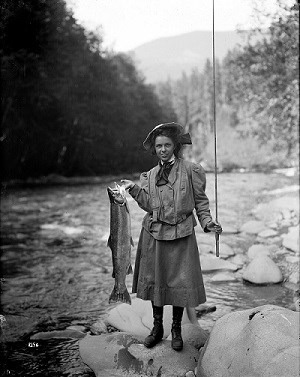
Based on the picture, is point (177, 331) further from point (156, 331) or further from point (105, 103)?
point (105, 103)

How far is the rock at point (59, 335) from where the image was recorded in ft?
16.0

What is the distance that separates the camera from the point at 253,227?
1041 centimetres

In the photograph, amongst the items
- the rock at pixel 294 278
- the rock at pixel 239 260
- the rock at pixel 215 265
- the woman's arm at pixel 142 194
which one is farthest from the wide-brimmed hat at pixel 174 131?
the rock at pixel 239 260

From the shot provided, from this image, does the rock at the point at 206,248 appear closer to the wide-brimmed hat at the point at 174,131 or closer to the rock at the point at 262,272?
the rock at the point at 262,272

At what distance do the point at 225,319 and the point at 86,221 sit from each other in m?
9.03

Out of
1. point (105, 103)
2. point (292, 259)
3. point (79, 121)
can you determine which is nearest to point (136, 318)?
point (292, 259)

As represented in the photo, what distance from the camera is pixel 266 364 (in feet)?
10.9

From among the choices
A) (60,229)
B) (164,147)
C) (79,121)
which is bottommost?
(60,229)

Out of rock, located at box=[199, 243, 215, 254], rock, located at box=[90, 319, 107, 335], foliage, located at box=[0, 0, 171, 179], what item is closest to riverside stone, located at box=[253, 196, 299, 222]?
rock, located at box=[199, 243, 215, 254]

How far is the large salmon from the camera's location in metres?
3.59

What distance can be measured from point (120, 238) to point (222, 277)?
354 centimetres

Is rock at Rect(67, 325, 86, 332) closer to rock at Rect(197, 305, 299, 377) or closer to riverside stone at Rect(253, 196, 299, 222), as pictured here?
rock at Rect(197, 305, 299, 377)

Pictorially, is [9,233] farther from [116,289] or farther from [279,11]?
[279,11]

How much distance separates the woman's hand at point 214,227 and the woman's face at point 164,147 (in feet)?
2.17
